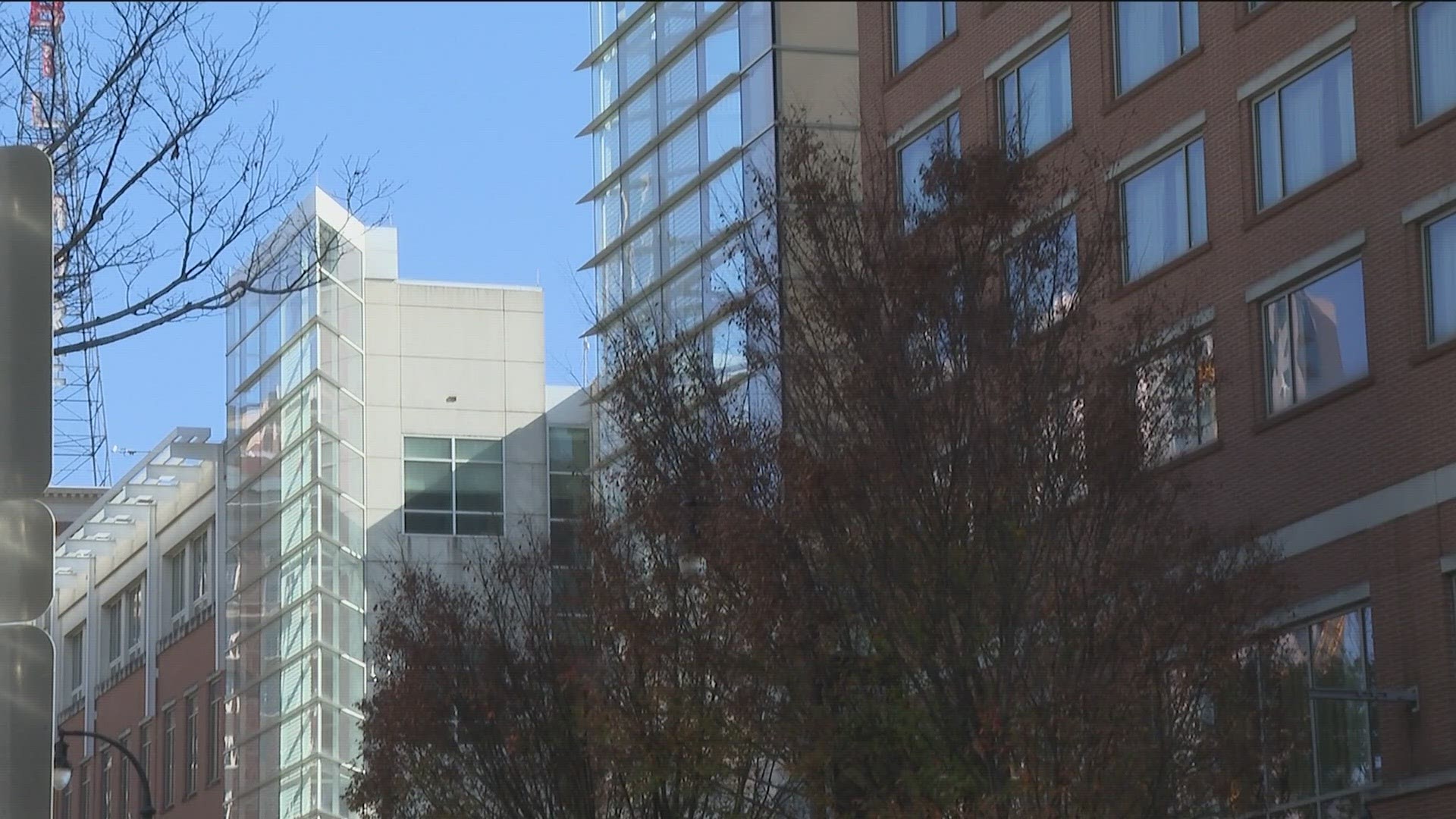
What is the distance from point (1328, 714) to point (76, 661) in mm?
57216

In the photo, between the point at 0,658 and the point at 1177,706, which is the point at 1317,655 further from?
the point at 0,658

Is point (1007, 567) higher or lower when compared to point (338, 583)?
lower

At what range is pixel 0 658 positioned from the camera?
4.80 metres

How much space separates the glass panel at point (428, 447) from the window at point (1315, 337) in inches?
1419

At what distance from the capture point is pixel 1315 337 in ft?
93.1

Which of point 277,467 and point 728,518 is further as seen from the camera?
point 277,467

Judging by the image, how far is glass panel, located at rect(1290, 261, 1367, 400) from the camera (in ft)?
91.3

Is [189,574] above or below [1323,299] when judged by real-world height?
above

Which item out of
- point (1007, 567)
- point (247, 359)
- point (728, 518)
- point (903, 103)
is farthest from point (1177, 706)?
point (247, 359)

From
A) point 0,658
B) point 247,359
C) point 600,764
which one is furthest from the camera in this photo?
point 247,359

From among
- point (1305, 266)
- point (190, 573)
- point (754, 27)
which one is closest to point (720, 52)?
point (754, 27)

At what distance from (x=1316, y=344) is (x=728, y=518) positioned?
28.5 ft

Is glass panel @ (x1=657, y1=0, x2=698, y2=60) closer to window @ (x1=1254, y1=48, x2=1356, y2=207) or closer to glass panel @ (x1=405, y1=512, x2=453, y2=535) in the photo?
glass panel @ (x1=405, y1=512, x2=453, y2=535)

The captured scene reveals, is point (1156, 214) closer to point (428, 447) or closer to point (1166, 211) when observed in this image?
point (1166, 211)
